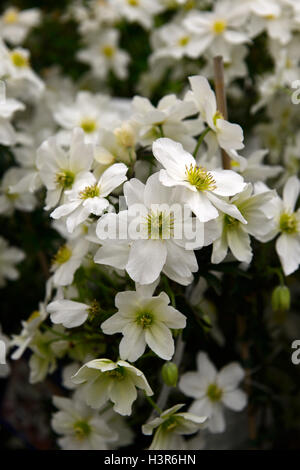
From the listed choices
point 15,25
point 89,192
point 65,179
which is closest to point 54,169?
point 65,179

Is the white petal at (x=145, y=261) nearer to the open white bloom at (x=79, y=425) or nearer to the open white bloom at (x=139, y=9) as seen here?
the open white bloom at (x=79, y=425)

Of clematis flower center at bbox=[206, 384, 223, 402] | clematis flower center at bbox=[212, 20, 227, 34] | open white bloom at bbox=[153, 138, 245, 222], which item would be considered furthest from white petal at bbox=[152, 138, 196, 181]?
clematis flower center at bbox=[212, 20, 227, 34]

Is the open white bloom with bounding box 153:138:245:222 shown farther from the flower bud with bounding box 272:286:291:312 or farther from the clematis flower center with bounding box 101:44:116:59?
the clematis flower center with bounding box 101:44:116:59

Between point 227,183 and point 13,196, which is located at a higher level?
point 227,183

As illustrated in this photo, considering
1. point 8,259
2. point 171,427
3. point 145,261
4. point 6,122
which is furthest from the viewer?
point 8,259

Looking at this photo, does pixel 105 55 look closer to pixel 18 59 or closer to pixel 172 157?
pixel 18 59

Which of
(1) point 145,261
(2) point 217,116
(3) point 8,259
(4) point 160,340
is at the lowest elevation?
(3) point 8,259

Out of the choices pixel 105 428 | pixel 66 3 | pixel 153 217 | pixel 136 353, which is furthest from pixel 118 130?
pixel 66 3
